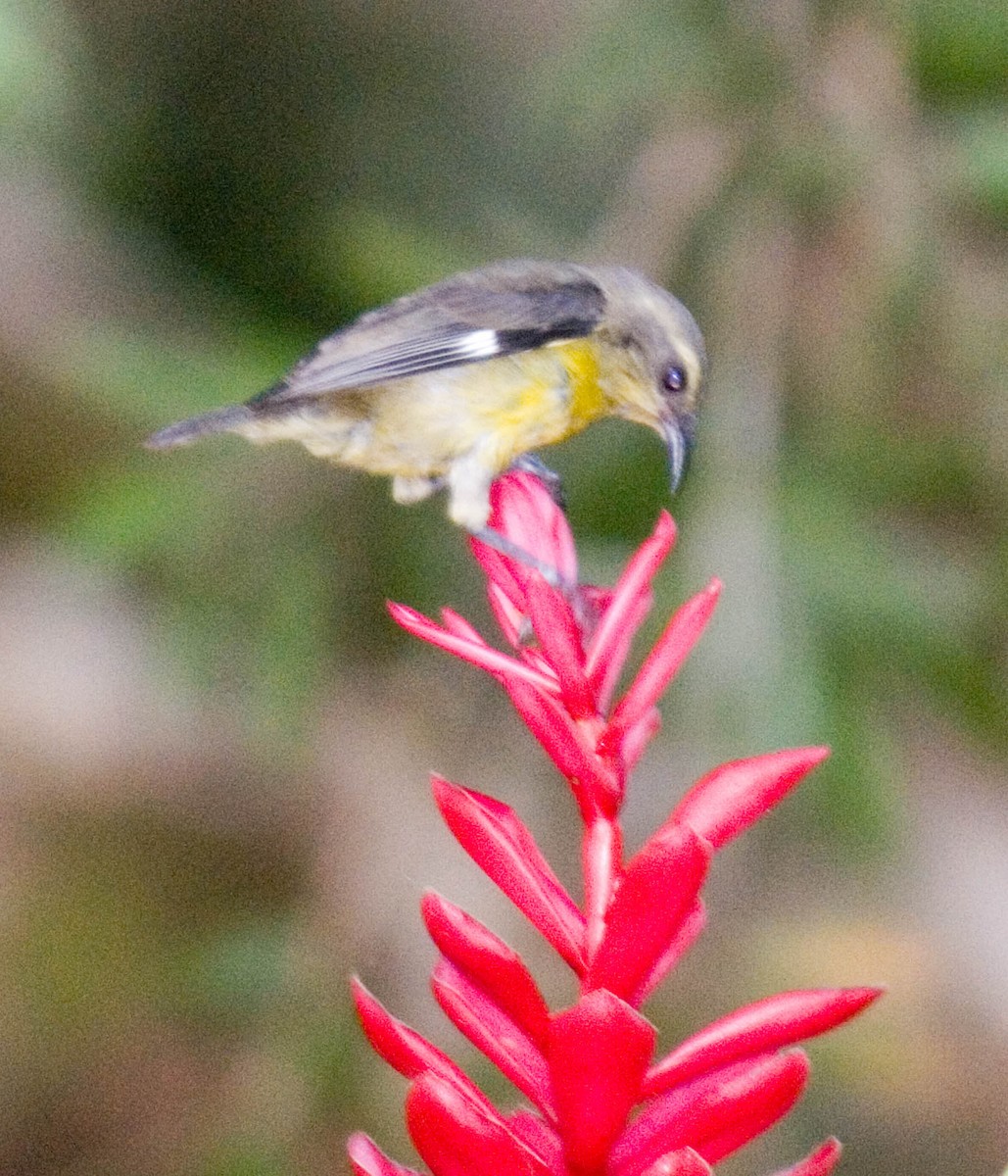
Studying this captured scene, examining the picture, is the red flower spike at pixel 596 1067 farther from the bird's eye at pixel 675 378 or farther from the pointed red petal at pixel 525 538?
the bird's eye at pixel 675 378

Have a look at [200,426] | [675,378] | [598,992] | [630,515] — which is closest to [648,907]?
[598,992]

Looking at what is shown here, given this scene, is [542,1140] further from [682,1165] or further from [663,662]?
[663,662]

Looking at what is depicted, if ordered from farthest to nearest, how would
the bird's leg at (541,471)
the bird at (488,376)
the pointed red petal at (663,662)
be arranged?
the bird at (488,376) → the bird's leg at (541,471) → the pointed red petal at (663,662)

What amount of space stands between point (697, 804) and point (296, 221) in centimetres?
305

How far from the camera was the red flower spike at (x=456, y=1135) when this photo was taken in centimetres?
70

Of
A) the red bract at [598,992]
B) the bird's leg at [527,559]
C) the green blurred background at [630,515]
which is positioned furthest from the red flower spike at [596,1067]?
the green blurred background at [630,515]

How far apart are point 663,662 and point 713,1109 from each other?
215 mm

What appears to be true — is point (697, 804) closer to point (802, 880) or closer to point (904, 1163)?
point (904, 1163)

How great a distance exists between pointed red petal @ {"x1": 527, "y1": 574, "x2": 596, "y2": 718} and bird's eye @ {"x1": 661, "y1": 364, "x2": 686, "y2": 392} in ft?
2.85

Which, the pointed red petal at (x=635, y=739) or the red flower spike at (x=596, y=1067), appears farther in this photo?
the pointed red petal at (x=635, y=739)

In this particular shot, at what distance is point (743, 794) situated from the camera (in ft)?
2.43

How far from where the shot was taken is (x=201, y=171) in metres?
3.95

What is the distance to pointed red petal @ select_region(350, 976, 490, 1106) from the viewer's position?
73 centimetres

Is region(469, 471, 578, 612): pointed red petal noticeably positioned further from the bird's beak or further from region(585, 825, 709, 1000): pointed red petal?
the bird's beak
